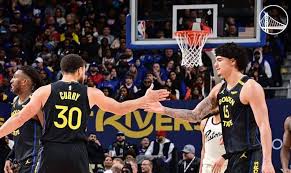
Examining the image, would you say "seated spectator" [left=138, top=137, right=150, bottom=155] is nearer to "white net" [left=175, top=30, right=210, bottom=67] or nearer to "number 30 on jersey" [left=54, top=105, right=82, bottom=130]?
"white net" [left=175, top=30, right=210, bottom=67]

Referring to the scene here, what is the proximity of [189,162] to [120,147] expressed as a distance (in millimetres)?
1662

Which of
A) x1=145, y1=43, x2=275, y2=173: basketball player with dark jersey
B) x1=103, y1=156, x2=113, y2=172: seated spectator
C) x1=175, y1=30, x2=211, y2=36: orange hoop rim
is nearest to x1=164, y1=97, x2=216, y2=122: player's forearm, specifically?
x1=145, y1=43, x2=275, y2=173: basketball player with dark jersey

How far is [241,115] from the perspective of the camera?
26.9ft

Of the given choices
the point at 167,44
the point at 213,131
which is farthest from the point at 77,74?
the point at 167,44

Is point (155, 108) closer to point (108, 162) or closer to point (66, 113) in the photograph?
point (66, 113)

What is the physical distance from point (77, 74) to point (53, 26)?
1258cm

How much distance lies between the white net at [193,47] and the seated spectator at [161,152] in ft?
6.92

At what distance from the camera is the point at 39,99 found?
817 centimetres

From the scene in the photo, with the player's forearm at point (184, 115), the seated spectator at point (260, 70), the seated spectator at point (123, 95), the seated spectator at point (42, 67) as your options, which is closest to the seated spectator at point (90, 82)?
the seated spectator at point (123, 95)

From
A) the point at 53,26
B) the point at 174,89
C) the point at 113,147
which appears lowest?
the point at 113,147

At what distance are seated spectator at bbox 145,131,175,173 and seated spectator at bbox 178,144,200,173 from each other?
0.27 m

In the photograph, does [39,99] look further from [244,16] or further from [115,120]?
[115,120]

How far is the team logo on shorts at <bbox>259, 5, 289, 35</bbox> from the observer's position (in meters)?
14.8

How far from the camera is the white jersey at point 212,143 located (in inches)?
392
